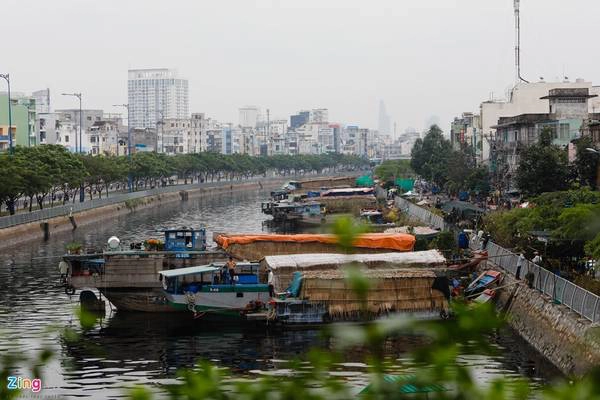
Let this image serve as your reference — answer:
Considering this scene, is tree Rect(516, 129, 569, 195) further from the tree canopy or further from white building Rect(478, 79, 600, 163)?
the tree canopy

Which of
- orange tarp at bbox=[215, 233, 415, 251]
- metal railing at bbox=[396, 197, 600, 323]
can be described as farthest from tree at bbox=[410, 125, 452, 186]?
orange tarp at bbox=[215, 233, 415, 251]

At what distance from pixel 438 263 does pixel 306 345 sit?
7.91 m

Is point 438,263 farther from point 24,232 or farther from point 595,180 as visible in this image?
point 24,232

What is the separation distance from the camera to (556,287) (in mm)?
31172

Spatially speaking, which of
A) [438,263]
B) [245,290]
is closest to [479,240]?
[438,263]

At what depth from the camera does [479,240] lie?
4659 cm

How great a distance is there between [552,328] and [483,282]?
8690mm

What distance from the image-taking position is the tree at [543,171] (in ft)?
182

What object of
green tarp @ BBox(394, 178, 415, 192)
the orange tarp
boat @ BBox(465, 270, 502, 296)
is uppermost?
green tarp @ BBox(394, 178, 415, 192)

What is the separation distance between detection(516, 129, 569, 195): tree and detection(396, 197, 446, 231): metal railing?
5.33 meters

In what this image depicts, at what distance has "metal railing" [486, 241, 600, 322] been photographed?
88.6ft

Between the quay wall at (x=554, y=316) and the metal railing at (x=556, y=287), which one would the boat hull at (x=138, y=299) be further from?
the metal railing at (x=556, y=287)

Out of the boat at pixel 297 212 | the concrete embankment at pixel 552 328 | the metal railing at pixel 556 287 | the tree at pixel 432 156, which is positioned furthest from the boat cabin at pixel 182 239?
the tree at pixel 432 156

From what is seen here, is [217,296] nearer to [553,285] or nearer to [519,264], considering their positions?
[519,264]
